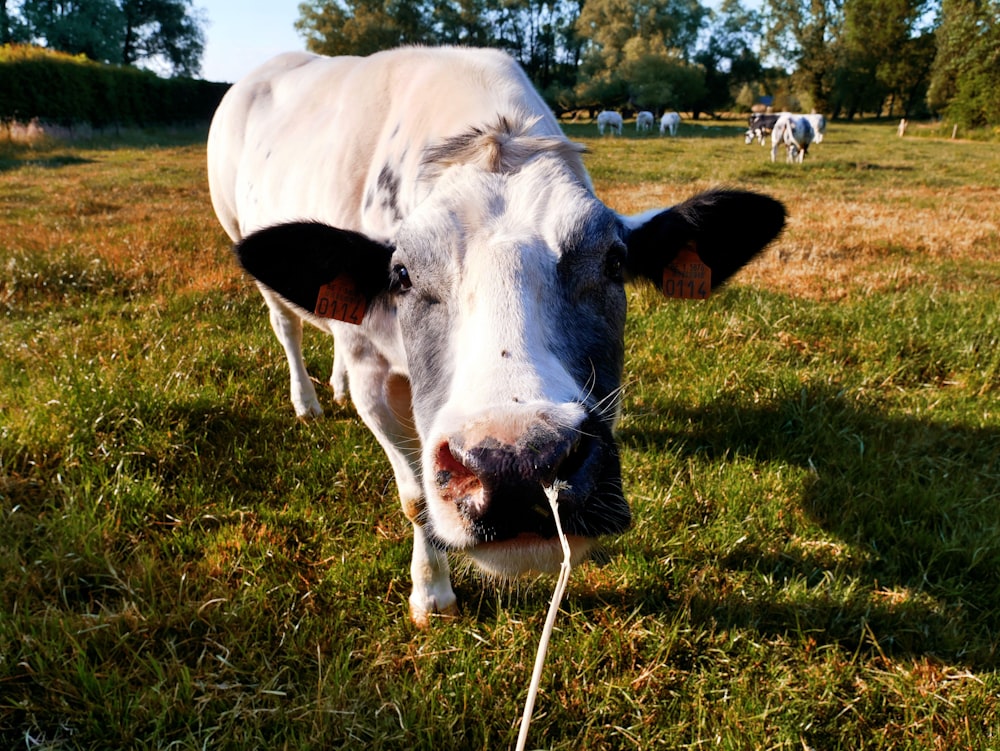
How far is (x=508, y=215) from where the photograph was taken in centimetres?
198

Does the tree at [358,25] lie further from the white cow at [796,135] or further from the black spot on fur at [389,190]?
the black spot on fur at [389,190]

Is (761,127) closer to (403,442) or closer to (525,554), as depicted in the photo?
(403,442)

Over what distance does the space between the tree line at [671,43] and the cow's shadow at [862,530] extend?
48303 millimetres

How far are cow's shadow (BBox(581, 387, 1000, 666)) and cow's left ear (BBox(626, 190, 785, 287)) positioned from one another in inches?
48.4

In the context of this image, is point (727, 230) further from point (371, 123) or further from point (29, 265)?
point (29, 265)

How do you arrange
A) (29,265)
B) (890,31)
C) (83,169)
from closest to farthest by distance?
(29,265) < (83,169) < (890,31)

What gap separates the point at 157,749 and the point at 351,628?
2.39 ft

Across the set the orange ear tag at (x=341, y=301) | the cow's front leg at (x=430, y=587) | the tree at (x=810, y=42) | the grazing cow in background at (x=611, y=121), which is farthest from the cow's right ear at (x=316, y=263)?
the tree at (x=810, y=42)

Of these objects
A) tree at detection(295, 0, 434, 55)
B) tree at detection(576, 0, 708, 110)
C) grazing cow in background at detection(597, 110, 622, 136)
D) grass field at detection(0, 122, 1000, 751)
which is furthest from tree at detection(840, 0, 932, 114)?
grass field at detection(0, 122, 1000, 751)

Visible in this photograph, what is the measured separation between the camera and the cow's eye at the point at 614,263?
2.07 meters

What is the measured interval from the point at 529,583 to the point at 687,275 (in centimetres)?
139

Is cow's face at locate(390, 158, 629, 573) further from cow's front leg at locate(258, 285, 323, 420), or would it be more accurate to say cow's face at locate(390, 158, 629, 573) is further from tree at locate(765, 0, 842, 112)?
tree at locate(765, 0, 842, 112)

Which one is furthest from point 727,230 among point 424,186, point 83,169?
point 83,169

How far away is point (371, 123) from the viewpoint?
2.98m
